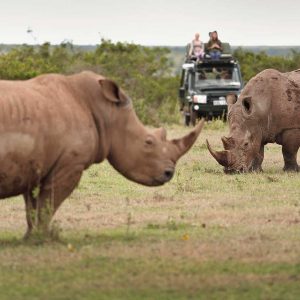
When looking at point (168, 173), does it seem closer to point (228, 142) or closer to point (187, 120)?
point (228, 142)

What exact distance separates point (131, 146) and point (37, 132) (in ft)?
3.20

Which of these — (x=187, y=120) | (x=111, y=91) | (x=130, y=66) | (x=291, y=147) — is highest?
(x=111, y=91)

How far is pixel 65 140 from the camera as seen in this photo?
10.4m

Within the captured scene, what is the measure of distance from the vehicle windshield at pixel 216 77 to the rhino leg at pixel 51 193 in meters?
23.3

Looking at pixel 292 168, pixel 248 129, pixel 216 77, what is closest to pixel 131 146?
pixel 248 129

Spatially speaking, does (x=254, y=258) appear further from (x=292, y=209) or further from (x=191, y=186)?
(x=191, y=186)

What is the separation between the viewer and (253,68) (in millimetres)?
48438

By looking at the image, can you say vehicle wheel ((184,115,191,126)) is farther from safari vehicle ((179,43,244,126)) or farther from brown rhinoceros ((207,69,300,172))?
brown rhinoceros ((207,69,300,172))

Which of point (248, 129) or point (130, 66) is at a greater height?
point (248, 129)

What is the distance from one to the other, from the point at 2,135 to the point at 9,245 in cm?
106

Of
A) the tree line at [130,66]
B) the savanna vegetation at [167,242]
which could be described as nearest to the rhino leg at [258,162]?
the savanna vegetation at [167,242]

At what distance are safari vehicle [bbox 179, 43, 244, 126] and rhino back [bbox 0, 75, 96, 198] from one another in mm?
22517

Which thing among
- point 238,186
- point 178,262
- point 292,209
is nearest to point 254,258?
point 178,262

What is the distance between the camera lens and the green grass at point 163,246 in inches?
342
